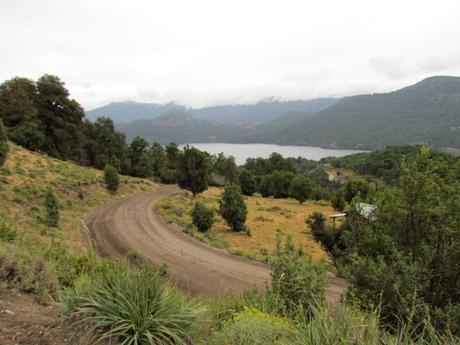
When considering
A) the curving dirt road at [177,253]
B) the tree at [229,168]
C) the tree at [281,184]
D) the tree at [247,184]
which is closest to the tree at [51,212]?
the curving dirt road at [177,253]

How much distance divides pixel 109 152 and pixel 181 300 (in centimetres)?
5853

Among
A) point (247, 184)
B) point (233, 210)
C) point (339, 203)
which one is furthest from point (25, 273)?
point (247, 184)

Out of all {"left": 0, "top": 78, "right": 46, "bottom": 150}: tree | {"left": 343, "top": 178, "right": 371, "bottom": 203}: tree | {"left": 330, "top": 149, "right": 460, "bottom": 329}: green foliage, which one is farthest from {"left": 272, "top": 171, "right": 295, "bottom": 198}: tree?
{"left": 330, "top": 149, "right": 460, "bottom": 329}: green foliage

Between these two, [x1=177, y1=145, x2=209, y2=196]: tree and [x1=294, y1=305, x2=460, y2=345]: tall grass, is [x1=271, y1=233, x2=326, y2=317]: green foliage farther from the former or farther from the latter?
[x1=177, y1=145, x2=209, y2=196]: tree

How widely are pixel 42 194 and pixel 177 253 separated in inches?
443

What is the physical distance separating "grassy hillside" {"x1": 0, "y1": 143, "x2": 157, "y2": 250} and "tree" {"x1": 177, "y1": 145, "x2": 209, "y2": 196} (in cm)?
636

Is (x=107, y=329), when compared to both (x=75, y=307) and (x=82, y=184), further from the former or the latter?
(x=82, y=184)

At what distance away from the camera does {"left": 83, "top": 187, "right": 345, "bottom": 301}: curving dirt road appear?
13758 mm

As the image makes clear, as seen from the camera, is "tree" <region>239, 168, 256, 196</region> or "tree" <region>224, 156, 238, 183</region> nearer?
"tree" <region>239, 168, 256, 196</region>

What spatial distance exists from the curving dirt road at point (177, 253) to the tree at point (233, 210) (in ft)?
16.2

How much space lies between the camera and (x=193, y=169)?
115 feet

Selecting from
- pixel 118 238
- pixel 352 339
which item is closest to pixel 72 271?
pixel 352 339

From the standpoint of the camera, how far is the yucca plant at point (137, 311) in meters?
3.19

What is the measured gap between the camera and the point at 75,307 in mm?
3469
